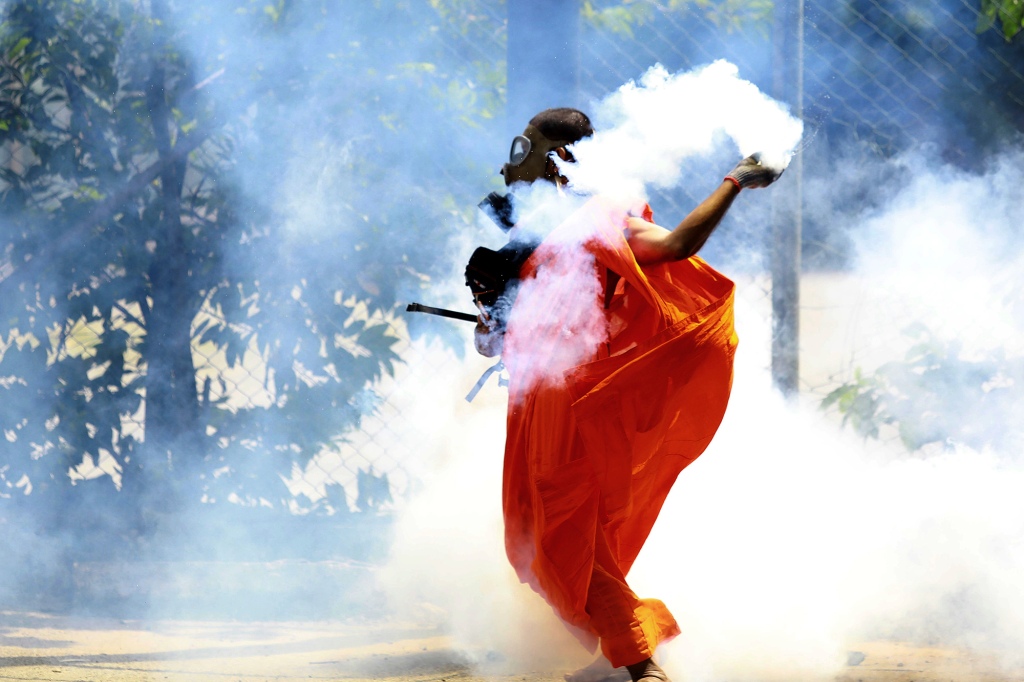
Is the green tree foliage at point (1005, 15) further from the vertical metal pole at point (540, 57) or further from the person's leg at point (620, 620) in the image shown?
the person's leg at point (620, 620)

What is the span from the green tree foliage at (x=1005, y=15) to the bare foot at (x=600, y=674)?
8.92 feet

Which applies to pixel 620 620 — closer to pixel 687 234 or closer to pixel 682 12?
pixel 687 234

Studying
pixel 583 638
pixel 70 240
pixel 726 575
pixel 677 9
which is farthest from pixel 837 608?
pixel 70 240

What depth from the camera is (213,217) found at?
452 centimetres

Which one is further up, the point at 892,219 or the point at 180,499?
the point at 892,219

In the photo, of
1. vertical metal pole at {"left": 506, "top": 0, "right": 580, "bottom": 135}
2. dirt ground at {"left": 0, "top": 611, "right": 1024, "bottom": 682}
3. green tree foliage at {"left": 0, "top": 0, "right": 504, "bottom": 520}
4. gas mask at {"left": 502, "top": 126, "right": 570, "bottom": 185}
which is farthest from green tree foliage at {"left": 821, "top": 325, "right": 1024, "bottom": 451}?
gas mask at {"left": 502, "top": 126, "right": 570, "bottom": 185}

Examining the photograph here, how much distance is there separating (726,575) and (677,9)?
205 cm

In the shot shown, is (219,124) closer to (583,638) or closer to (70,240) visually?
(70,240)

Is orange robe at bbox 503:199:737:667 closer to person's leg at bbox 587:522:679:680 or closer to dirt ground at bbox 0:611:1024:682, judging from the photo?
person's leg at bbox 587:522:679:680

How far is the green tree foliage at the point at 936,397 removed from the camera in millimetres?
4375

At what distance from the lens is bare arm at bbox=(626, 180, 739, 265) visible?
2.86 meters

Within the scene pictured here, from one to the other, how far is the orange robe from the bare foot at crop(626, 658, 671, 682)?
0.08 feet

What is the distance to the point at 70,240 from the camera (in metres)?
4.48

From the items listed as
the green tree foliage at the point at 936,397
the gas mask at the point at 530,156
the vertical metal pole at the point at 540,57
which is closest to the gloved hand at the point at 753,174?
the gas mask at the point at 530,156
